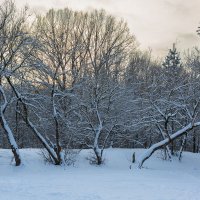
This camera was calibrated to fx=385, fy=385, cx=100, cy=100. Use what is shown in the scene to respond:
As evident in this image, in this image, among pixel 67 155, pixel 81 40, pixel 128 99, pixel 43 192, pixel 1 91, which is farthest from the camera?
pixel 81 40

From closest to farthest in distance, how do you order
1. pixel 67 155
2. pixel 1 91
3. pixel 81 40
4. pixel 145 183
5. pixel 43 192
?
pixel 43 192 < pixel 145 183 < pixel 1 91 < pixel 67 155 < pixel 81 40

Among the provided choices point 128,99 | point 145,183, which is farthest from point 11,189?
point 128,99

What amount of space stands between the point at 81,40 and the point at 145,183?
23.4 meters

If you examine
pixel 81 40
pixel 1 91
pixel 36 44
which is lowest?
pixel 1 91

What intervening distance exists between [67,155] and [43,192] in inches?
468

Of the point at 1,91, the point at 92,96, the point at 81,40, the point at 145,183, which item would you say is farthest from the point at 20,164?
the point at 81,40

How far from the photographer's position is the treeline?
70.4 ft

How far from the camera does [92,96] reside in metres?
25.1

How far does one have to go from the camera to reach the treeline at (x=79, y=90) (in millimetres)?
21453

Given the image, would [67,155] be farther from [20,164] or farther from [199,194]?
[199,194]

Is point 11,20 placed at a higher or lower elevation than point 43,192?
higher

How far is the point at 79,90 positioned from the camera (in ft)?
87.2

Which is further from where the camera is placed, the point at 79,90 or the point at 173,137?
the point at 79,90

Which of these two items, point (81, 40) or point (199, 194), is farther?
point (81, 40)
